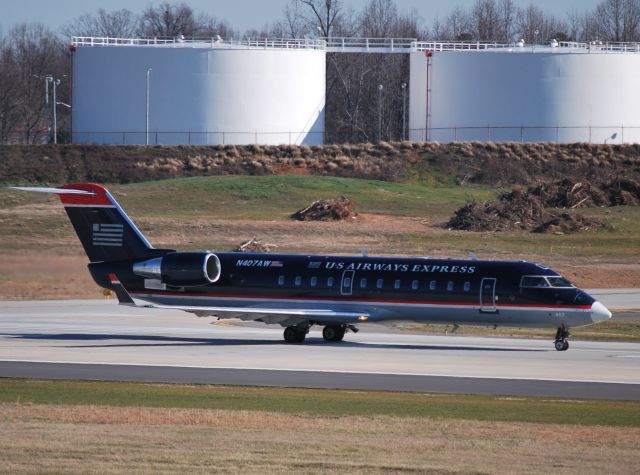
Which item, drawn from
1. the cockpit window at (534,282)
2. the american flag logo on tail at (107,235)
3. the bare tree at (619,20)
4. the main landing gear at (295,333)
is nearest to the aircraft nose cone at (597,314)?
the cockpit window at (534,282)

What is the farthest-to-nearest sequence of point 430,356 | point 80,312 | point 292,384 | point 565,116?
point 565,116 < point 80,312 < point 430,356 < point 292,384

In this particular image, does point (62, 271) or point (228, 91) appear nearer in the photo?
point (62, 271)

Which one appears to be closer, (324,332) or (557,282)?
(557,282)

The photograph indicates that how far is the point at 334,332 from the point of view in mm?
38406

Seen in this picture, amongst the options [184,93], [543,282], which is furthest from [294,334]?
[184,93]

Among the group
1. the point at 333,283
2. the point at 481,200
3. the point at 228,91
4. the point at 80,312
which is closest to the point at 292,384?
the point at 333,283

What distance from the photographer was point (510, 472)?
18016 millimetres

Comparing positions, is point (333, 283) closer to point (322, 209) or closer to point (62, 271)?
point (62, 271)

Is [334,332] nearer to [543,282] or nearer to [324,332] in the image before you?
[324,332]

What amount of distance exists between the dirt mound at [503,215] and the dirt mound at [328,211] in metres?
6.57

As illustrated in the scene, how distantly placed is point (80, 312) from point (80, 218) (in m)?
8.35

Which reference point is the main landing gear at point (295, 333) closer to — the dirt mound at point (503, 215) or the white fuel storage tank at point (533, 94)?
the dirt mound at point (503, 215)

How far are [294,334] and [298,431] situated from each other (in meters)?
16.2

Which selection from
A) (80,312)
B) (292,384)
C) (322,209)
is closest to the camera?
(292,384)
